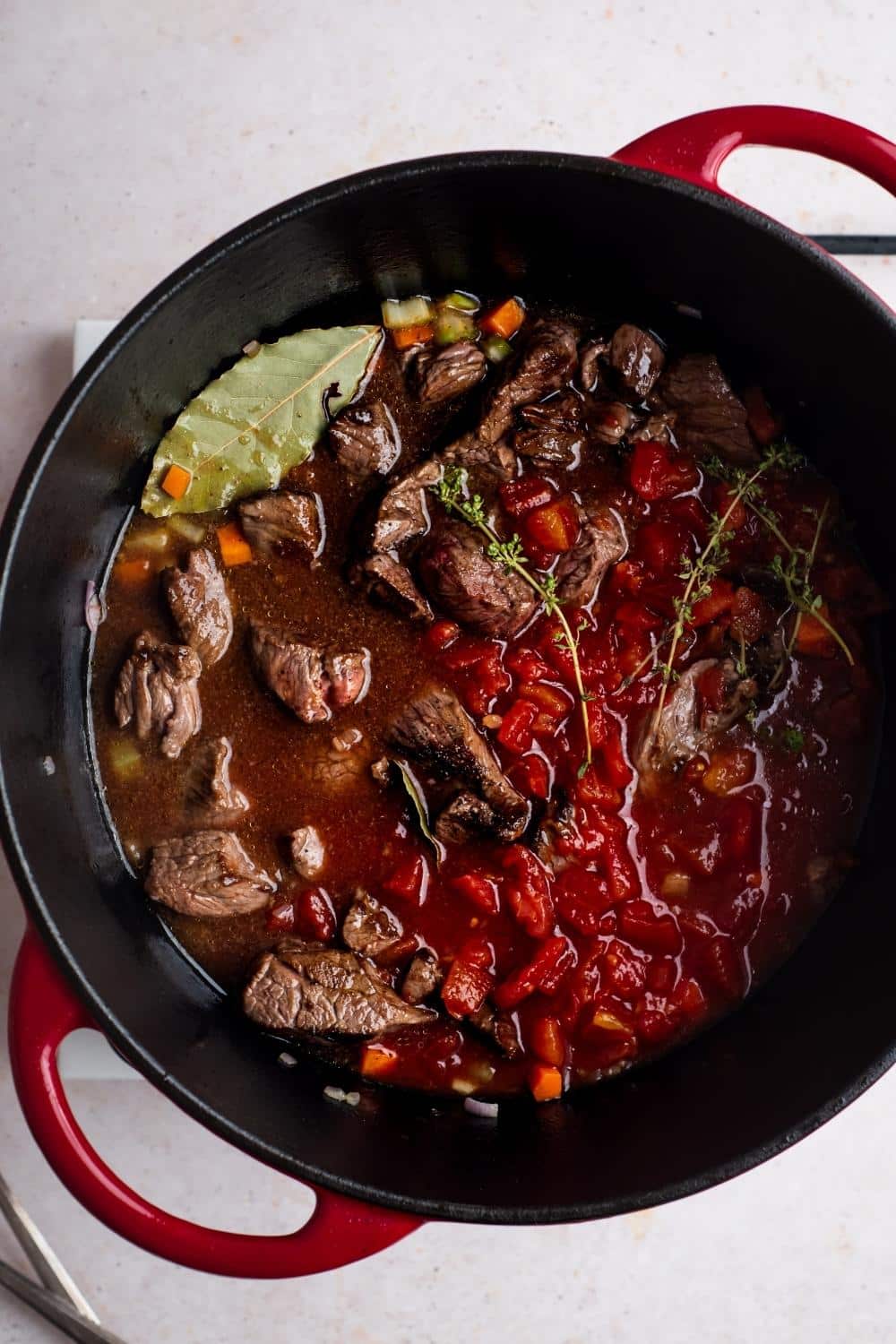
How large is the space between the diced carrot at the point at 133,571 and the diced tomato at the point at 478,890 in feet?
4.19

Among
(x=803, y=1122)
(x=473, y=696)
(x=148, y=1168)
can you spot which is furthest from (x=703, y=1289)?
(x=473, y=696)

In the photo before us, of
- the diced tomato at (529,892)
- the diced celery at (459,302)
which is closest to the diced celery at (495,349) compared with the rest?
the diced celery at (459,302)

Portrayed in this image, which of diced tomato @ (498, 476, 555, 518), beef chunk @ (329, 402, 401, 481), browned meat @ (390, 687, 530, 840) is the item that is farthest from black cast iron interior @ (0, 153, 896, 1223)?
browned meat @ (390, 687, 530, 840)

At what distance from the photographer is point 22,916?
11.8 ft

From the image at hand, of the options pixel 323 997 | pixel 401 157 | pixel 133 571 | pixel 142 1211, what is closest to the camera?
pixel 142 1211

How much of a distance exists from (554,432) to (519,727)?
0.85 meters

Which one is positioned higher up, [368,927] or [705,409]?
[705,409]

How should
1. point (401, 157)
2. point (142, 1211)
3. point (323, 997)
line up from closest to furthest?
point (142, 1211) < point (323, 997) < point (401, 157)

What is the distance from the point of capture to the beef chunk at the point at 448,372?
336 cm

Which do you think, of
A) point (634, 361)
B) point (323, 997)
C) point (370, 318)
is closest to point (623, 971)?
point (323, 997)

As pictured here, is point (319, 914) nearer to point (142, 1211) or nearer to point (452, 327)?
point (142, 1211)

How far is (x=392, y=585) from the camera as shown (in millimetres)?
3271

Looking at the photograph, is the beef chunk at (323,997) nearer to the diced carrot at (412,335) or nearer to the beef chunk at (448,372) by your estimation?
the beef chunk at (448,372)

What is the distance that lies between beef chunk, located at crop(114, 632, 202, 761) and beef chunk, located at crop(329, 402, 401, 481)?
28.0 inches
